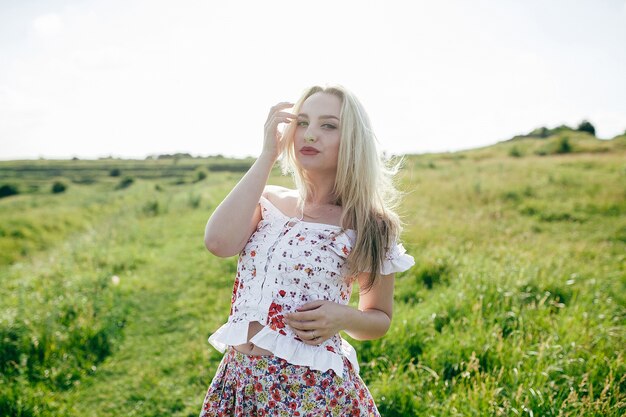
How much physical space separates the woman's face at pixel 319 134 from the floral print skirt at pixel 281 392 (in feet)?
2.88

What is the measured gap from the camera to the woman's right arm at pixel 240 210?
185 cm

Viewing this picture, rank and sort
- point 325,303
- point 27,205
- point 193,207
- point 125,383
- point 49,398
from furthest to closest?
1. point 27,205
2. point 193,207
3. point 125,383
4. point 49,398
5. point 325,303

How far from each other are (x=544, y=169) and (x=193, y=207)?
14.1m

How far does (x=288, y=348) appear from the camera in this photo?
Result: 5.79ft

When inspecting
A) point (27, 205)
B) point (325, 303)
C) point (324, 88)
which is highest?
point (324, 88)

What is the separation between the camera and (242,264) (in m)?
2.00

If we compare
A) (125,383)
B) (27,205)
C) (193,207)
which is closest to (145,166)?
(27,205)

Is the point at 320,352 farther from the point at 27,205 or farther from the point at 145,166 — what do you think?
the point at 145,166

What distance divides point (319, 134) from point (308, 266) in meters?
0.60

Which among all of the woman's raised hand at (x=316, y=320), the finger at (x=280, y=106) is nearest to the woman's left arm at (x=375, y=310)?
the woman's raised hand at (x=316, y=320)

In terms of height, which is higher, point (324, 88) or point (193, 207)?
point (324, 88)

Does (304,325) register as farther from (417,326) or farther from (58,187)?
(58,187)

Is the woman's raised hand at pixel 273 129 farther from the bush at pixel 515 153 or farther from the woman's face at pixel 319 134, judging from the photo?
the bush at pixel 515 153

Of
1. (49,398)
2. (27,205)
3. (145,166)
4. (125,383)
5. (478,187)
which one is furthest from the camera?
(145,166)
